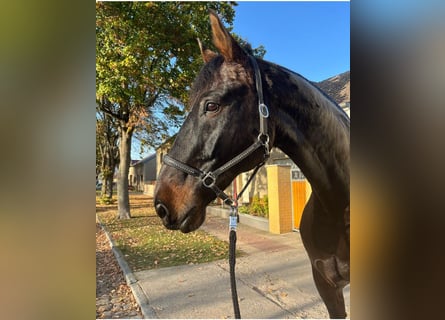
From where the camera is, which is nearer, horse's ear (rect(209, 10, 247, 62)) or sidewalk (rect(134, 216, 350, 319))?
horse's ear (rect(209, 10, 247, 62))

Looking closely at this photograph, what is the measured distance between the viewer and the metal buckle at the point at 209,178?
1.33 metres

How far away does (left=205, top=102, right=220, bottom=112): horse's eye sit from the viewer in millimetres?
1351

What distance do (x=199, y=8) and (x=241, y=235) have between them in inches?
279

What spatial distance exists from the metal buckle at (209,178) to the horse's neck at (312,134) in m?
0.44

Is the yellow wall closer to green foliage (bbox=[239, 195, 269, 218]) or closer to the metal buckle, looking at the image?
green foliage (bbox=[239, 195, 269, 218])

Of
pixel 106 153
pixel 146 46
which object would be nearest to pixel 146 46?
pixel 146 46

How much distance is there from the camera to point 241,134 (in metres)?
1.38

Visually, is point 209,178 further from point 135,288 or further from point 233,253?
point 135,288

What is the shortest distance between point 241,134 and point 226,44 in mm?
445

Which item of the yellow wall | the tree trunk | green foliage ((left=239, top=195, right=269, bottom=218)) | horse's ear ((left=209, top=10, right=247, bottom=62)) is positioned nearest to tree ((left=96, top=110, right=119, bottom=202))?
the tree trunk

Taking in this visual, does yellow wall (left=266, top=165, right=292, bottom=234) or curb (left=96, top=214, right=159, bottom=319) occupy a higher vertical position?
yellow wall (left=266, top=165, right=292, bottom=234)

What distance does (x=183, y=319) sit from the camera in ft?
11.6
